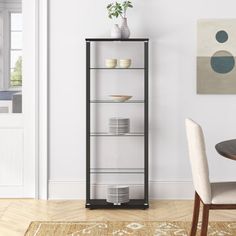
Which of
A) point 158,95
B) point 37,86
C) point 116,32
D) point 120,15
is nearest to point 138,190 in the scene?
point 158,95

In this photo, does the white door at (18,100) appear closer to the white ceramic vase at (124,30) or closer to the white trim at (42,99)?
the white trim at (42,99)

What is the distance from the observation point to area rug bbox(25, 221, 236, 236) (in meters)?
4.11

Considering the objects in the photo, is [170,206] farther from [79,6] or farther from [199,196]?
[79,6]

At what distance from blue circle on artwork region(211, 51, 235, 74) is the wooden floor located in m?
1.27

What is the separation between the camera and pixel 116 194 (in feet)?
15.7

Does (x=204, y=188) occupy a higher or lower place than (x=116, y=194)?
higher

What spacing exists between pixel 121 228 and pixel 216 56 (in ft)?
6.14

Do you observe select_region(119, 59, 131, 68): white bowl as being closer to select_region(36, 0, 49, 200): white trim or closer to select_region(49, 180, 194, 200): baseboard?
select_region(36, 0, 49, 200): white trim

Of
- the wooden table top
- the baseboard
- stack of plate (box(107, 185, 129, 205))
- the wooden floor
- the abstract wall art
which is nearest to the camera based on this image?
the wooden table top

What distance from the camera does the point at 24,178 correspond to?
5203 mm

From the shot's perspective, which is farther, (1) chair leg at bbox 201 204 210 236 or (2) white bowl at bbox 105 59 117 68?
(2) white bowl at bbox 105 59 117 68

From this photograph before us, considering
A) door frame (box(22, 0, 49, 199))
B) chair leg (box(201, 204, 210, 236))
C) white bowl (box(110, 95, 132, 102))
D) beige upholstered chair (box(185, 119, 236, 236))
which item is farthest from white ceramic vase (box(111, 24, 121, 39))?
chair leg (box(201, 204, 210, 236))

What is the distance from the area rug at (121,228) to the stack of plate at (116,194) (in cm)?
42

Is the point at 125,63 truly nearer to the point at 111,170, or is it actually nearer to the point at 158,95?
the point at 158,95
